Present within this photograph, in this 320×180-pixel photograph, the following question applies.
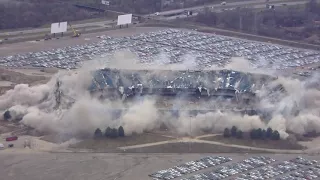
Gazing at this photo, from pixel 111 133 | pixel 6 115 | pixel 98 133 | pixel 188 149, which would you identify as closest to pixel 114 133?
pixel 111 133

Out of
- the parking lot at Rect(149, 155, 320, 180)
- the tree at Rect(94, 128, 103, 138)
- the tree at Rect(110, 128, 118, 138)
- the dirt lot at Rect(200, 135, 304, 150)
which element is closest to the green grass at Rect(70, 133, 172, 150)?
the tree at Rect(110, 128, 118, 138)

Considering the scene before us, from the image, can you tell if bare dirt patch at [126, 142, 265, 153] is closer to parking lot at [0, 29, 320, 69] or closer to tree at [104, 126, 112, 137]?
tree at [104, 126, 112, 137]

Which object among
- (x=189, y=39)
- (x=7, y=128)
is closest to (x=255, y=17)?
(x=189, y=39)

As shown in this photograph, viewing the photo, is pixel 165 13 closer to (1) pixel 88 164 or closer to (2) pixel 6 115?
(2) pixel 6 115

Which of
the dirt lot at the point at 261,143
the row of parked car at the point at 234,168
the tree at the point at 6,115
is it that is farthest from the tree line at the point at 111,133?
the row of parked car at the point at 234,168

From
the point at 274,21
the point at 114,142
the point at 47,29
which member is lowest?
the point at 114,142

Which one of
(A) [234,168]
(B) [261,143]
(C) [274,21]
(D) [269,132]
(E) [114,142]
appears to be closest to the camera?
(A) [234,168]

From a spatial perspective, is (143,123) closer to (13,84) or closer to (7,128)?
(7,128)
